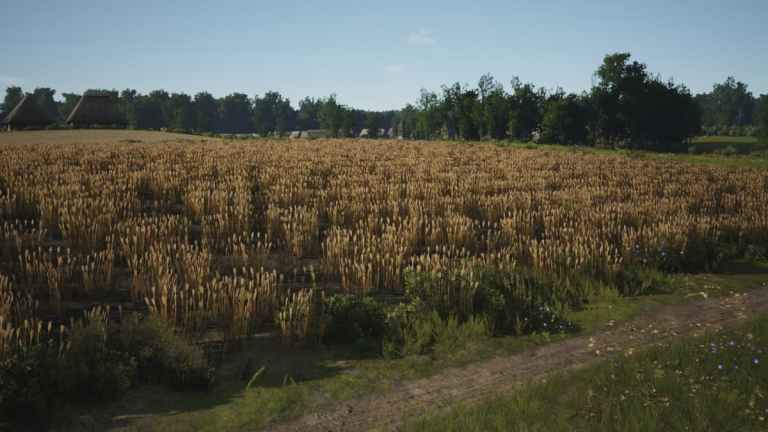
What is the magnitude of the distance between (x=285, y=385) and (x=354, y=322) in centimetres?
209

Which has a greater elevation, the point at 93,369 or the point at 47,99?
the point at 47,99

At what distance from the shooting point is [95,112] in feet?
311

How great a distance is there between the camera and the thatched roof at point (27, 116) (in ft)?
277

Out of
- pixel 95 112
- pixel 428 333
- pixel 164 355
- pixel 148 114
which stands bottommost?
pixel 428 333

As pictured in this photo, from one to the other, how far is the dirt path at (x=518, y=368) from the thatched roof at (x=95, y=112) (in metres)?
103

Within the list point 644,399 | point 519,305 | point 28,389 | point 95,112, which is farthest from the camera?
point 95,112

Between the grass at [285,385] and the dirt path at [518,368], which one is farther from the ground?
the dirt path at [518,368]

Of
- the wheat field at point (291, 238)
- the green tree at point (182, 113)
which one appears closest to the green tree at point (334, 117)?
the green tree at point (182, 113)

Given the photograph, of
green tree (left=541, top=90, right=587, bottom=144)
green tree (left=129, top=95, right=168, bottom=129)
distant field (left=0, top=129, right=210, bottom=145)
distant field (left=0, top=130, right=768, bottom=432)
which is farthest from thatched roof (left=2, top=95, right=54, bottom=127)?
green tree (left=129, top=95, right=168, bottom=129)

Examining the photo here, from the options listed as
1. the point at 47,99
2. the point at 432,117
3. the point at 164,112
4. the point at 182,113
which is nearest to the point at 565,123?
the point at 432,117

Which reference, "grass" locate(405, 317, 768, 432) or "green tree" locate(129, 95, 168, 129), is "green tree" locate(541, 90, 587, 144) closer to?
"grass" locate(405, 317, 768, 432)

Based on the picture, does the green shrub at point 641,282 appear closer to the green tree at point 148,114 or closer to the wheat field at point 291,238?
the wheat field at point 291,238

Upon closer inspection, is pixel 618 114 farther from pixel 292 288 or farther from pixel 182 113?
pixel 182 113

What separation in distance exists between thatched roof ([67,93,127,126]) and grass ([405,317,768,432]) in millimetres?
104002
